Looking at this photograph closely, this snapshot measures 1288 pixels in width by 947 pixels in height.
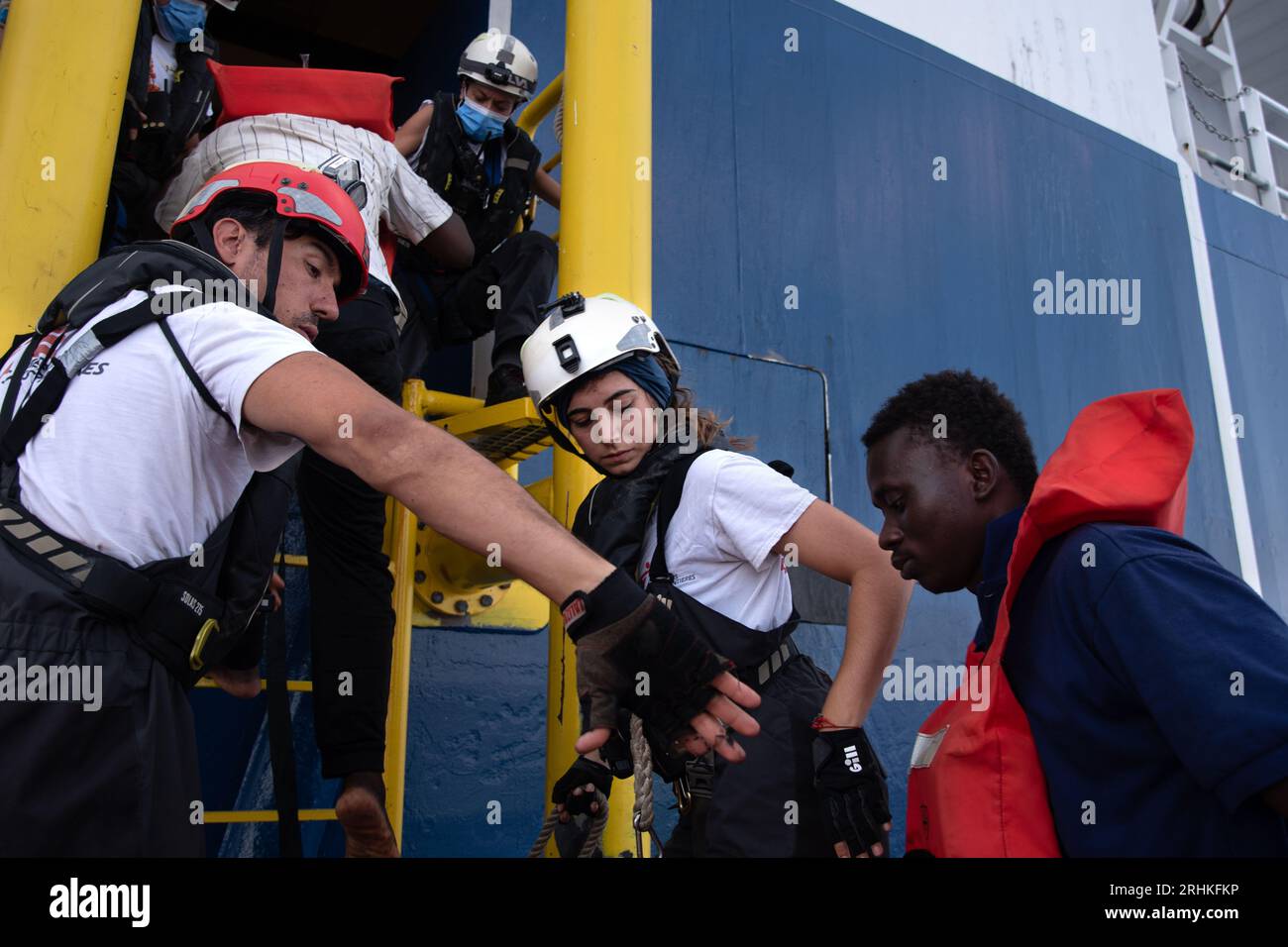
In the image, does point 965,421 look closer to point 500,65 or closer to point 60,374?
point 60,374

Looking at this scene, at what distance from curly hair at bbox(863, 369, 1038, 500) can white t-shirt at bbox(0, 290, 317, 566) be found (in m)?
1.21

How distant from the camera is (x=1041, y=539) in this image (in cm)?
163

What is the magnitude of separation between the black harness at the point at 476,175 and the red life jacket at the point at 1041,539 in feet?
9.42

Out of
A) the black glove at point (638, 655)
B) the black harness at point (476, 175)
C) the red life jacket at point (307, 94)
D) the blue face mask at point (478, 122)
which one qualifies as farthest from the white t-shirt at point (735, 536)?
the blue face mask at point (478, 122)

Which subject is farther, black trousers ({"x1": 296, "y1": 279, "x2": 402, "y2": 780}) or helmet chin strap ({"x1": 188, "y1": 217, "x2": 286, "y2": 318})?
black trousers ({"x1": 296, "y1": 279, "x2": 402, "y2": 780})

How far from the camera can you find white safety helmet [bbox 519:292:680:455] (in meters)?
2.65

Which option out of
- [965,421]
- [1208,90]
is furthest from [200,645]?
[1208,90]

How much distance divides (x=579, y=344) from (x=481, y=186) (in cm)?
163

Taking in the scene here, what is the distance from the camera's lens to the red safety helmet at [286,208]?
2164mm

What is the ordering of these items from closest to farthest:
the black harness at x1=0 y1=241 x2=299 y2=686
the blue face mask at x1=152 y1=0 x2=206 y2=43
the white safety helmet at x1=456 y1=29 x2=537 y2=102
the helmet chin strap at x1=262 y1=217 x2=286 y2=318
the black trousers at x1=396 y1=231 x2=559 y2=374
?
the black harness at x1=0 y1=241 x2=299 y2=686 < the helmet chin strap at x1=262 y1=217 x2=286 y2=318 < the blue face mask at x1=152 y1=0 x2=206 y2=43 < the black trousers at x1=396 y1=231 x2=559 y2=374 < the white safety helmet at x1=456 y1=29 x2=537 y2=102

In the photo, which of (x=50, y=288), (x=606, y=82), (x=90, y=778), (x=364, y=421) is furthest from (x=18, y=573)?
(x=606, y=82)

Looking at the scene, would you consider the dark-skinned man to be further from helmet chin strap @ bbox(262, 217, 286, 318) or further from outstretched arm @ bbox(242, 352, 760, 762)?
helmet chin strap @ bbox(262, 217, 286, 318)

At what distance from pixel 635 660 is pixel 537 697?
9.27 feet

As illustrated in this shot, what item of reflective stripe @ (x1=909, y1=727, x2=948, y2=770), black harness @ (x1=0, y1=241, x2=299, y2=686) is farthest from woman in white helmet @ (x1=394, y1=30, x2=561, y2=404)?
reflective stripe @ (x1=909, y1=727, x2=948, y2=770)
